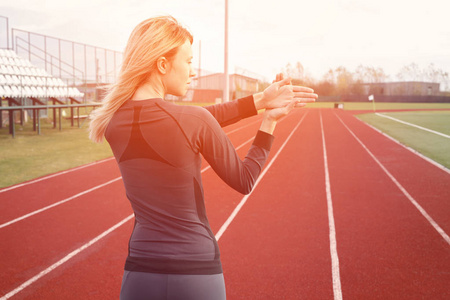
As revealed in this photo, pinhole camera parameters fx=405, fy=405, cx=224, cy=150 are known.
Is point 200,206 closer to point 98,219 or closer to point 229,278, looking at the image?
point 229,278

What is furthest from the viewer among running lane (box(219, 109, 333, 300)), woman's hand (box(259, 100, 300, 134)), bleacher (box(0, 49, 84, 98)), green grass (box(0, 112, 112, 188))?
bleacher (box(0, 49, 84, 98))

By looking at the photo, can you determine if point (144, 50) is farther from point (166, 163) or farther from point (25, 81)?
point (25, 81)

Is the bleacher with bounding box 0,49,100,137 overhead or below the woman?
overhead

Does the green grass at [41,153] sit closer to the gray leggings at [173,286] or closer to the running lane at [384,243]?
the running lane at [384,243]

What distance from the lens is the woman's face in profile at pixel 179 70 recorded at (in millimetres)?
1338

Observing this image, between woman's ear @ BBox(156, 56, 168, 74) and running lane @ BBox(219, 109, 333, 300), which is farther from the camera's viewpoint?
running lane @ BBox(219, 109, 333, 300)

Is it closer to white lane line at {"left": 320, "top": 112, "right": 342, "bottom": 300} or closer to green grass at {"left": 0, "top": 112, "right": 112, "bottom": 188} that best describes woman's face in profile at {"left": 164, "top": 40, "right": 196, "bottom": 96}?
white lane line at {"left": 320, "top": 112, "right": 342, "bottom": 300}

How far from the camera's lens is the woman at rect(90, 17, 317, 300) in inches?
49.8

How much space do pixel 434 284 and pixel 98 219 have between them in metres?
4.63

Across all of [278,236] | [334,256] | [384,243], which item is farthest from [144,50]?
[384,243]

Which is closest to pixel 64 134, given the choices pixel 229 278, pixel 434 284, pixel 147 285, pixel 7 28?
pixel 7 28

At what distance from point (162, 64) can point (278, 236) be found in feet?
15.4

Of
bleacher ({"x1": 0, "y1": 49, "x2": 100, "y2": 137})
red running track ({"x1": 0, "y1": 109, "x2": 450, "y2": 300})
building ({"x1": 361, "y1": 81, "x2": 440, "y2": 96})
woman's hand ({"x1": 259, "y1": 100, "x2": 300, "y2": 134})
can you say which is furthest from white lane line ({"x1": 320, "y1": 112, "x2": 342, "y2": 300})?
building ({"x1": 361, "y1": 81, "x2": 440, "y2": 96})

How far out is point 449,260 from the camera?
4965mm
